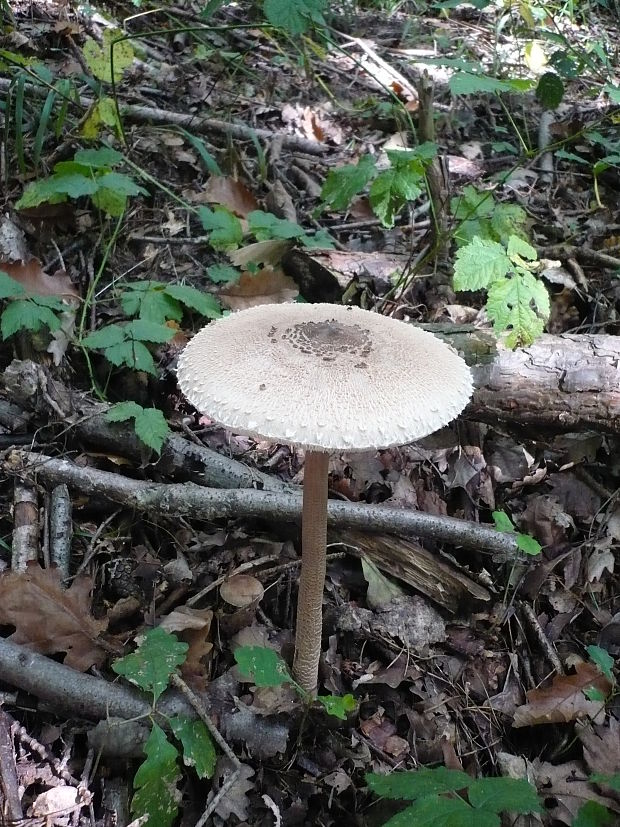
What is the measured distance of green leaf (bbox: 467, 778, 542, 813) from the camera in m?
1.95

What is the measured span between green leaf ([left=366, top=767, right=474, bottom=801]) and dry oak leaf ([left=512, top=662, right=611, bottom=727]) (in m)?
0.87

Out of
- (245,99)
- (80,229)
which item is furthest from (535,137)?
(80,229)

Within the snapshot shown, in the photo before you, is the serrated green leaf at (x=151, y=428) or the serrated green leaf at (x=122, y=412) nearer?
the serrated green leaf at (x=151, y=428)

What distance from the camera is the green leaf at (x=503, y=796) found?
6.39ft

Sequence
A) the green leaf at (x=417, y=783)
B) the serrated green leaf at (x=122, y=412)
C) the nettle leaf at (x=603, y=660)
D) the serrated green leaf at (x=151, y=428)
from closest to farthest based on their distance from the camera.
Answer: the green leaf at (x=417, y=783) < the nettle leaf at (x=603, y=660) < the serrated green leaf at (x=151, y=428) < the serrated green leaf at (x=122, y=412)

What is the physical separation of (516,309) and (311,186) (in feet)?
10.6

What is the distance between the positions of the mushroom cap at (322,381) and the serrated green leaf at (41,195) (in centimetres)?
219

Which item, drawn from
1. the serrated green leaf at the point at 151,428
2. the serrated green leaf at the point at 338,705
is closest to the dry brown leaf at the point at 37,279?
the serrated green leaf at the point at 151,428

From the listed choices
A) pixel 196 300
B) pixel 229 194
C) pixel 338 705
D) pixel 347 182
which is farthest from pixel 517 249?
pixel 229 194

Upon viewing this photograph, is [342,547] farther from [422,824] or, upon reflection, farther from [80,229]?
[80,229]

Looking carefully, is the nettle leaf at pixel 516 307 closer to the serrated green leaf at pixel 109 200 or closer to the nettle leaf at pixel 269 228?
the nettle leaf at pixel 269 228

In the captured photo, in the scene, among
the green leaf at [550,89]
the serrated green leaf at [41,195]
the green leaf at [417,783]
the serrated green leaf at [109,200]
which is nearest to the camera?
the green leaf at [417,783]

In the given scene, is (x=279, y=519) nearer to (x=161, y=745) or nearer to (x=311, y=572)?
(x=311, y=572)

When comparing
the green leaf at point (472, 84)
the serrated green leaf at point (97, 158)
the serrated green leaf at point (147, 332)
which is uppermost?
the green leaf at point (472, 84)
